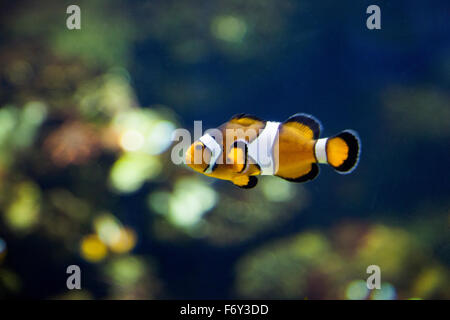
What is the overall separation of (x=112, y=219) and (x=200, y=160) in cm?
118

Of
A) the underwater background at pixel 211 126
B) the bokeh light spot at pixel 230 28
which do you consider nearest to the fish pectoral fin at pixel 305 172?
the underwater background at pixel 211 126

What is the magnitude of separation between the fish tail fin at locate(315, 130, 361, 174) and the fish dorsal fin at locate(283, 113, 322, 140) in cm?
6

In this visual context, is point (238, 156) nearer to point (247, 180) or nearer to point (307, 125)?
point (247, 180)

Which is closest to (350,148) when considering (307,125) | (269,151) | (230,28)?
(307,125)

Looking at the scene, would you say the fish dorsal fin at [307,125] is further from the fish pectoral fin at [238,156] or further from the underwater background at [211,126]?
the underwater background at [211,126]

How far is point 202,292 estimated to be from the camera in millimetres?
2277

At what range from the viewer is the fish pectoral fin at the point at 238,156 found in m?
1.29

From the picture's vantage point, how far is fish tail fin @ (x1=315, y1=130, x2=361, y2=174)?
1331mm

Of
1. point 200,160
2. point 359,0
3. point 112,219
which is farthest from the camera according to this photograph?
point 112,219

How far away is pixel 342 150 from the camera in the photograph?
1.34 m

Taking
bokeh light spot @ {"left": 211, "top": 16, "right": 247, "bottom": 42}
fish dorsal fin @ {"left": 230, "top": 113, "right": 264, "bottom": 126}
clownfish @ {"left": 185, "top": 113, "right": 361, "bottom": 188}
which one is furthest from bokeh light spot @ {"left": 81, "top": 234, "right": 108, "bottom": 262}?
bokeh light spot @ {"left": 211, "top": 16, "right": 247, "bottom": 42}

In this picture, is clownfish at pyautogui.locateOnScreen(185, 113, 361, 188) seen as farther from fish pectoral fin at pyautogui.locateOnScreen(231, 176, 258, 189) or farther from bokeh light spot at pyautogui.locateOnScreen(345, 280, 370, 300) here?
bokeh light spot at pyautogui.locateOnScreen(345, 280, 370, 300)

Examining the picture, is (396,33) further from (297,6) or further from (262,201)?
(262,201)

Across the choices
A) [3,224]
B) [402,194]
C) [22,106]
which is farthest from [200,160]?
[3,224]
